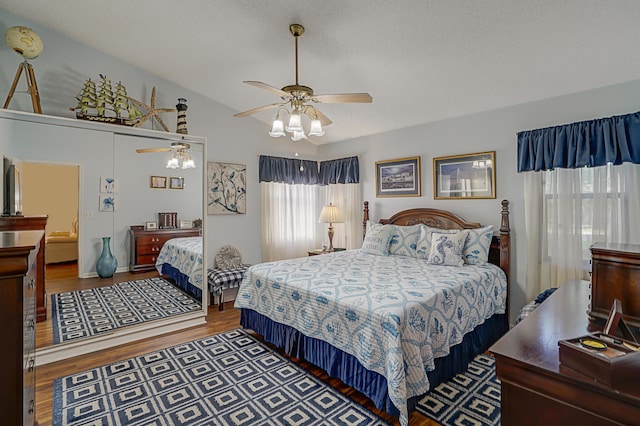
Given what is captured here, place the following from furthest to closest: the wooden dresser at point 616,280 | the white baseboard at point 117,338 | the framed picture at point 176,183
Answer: the framed picture at point 176,183, the white baseboard at point 117,338, the wooden dresser at point 616,280

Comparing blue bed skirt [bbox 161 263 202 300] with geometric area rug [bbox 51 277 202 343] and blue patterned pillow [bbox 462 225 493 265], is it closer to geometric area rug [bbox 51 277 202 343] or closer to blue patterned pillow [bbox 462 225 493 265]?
geometric area rug [bbox 51 277 202 343]

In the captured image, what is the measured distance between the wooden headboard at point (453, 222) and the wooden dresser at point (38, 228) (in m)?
3.78

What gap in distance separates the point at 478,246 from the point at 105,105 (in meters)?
4.23

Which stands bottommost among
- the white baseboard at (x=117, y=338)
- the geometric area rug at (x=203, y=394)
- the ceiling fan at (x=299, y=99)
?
the geometric area rug at (x=203, y=394)

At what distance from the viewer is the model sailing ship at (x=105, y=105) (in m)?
3.09

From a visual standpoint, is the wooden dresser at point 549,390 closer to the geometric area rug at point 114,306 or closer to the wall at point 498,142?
the wall at point 498,142

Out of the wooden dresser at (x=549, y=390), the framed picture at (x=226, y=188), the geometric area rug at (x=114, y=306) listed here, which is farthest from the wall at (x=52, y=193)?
the wooden dresser at (x=549, y=390)

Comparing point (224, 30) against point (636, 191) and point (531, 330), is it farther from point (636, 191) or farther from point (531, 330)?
point (636, 191)

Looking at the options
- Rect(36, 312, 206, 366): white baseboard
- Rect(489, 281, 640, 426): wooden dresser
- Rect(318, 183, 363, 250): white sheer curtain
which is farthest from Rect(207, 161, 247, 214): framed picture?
Rect(489, 281, 640, 426): wooden dresser

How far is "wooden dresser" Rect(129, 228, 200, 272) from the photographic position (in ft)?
10.9

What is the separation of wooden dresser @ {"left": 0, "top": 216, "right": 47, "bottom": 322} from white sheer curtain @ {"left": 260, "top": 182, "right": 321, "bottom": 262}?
2599 millimetres

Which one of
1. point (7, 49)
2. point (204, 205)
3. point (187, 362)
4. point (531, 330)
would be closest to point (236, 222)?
point (204, 205)

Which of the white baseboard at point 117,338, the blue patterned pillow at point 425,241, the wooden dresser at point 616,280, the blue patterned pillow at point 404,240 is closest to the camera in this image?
the wooden dresser at point 616,280

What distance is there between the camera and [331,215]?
4.91m
